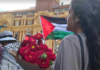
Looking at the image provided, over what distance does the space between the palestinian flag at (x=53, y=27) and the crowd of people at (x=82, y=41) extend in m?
5.49

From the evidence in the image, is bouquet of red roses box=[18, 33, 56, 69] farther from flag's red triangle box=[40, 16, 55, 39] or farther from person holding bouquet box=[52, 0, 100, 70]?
flag's red triangle box=[40, 16, 55, 39]

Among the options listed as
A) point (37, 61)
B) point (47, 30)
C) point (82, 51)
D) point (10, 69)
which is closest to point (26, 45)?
point (37, 61)

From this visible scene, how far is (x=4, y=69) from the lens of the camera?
161 centimetres

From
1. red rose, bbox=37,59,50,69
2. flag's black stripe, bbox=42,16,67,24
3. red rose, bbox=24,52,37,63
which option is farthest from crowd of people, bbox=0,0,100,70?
flag's black stripe, bbox=42,16,67,24

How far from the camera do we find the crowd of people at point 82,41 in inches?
34.2

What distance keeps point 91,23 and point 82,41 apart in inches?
5.9

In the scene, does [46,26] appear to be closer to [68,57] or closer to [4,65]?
[4,65]

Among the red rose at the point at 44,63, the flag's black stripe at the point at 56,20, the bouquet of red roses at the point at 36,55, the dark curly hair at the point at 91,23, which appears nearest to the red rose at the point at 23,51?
the bouquet of red roses at the point at 36,55

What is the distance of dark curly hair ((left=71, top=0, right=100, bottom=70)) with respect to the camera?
0.89 metres

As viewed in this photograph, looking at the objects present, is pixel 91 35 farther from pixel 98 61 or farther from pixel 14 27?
pixel 14 27

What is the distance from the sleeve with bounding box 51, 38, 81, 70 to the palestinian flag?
558 centimetres

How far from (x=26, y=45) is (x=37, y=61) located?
295 millimetres

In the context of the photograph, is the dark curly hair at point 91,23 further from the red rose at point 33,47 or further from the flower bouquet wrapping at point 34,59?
the red rose at point 33,47

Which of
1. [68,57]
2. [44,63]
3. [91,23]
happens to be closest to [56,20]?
[44,63]
